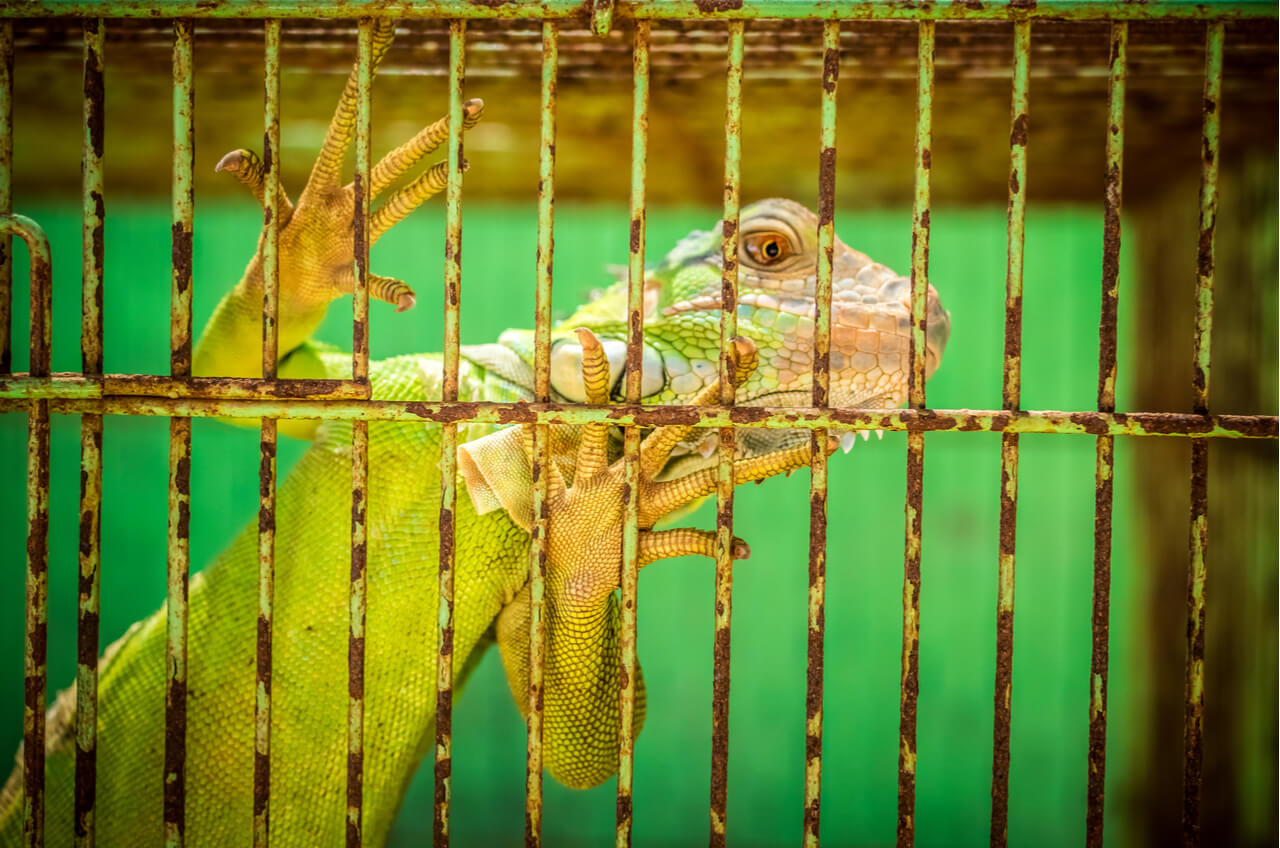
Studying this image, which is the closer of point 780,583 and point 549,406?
point 549,406

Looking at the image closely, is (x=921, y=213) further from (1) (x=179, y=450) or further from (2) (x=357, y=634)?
(1) (x=179, y=450)

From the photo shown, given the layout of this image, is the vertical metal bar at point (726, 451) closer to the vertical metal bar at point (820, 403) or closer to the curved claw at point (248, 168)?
the vertical metal bar at point (820, 403)

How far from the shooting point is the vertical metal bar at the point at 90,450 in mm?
1614

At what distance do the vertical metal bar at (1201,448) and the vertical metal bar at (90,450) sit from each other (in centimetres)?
191

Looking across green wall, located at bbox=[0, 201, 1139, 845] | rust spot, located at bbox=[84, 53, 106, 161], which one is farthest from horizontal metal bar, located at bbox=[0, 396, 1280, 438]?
green wall, located at bbox=[0, 201, 1139, 845]

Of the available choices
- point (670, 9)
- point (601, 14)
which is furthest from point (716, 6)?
point (601, 14)

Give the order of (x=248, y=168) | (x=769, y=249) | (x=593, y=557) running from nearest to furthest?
1. (x=248, y=168)
2. (x=593, y=557)
3. (x=769, y=249)

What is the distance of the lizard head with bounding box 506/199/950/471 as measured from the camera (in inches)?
79.3

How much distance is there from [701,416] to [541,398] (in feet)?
0.93

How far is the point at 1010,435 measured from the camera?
1634mm

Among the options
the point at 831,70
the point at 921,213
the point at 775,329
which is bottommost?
the point at 775,329

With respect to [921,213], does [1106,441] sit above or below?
below

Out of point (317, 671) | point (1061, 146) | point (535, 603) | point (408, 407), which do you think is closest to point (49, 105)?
point (317, 671)

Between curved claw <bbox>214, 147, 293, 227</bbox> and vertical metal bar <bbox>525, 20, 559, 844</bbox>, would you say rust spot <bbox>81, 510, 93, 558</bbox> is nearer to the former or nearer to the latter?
curved claw <bbox>214, 147, 293, 227</bbox>
